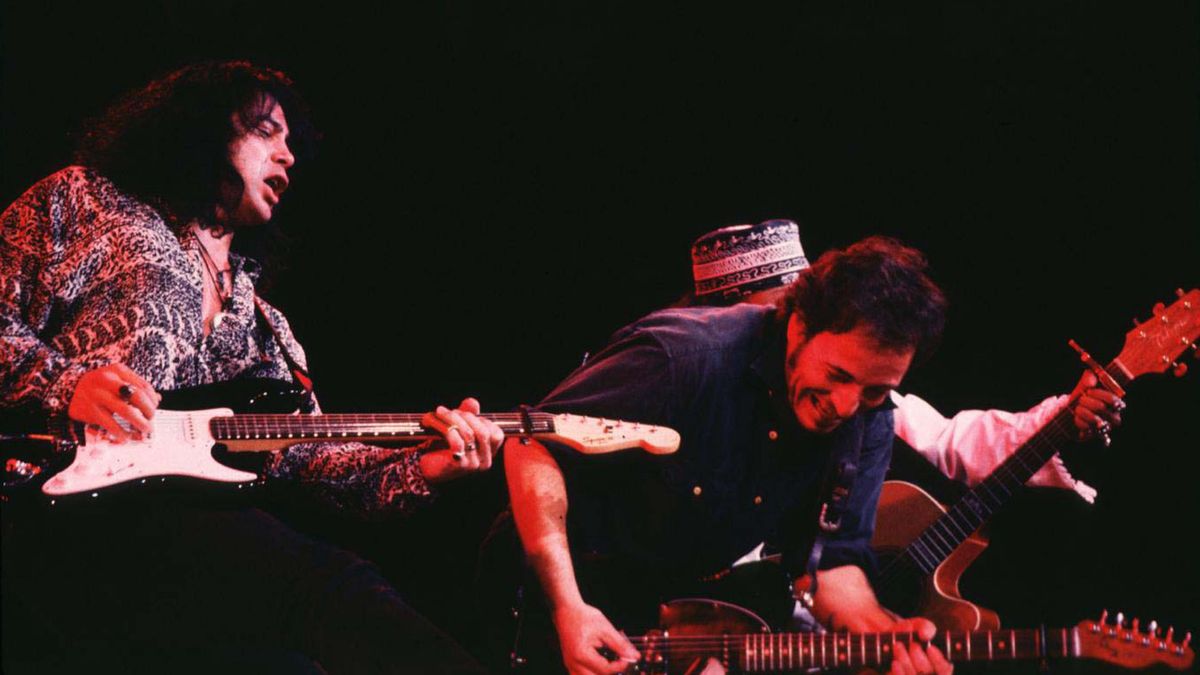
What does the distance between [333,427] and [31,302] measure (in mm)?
766

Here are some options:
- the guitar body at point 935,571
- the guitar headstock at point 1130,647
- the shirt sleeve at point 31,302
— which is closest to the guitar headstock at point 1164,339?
the guitar body at point 935,571

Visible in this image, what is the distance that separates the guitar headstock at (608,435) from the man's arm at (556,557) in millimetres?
116

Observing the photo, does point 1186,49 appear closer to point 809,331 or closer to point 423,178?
point 809,331

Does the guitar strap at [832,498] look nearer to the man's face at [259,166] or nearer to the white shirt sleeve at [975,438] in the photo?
the white shirt sleeve at [975,438]

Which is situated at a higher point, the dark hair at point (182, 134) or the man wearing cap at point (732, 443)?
the dark hair at point (182, 134)

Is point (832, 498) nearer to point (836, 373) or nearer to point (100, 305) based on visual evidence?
point (836, 373)

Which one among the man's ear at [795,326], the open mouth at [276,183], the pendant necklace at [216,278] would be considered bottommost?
the man's ear at [795,326]

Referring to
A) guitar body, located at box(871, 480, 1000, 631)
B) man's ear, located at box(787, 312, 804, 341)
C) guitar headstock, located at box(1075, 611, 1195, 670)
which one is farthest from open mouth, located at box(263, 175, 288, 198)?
guitar headstock, located at box(1075, 611, 1195, 670)

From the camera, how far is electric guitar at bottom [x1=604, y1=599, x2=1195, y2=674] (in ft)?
8.59

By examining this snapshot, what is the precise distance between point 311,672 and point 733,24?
10.4 feet

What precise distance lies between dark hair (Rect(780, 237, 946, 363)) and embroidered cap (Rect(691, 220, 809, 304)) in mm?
890

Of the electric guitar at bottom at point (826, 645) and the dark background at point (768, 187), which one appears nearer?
the electric guitar at bottom at point (826, 645)

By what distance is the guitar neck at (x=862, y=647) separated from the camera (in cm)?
267

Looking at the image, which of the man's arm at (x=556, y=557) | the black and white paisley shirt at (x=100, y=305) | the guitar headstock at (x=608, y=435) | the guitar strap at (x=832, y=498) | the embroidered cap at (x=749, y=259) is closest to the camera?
the black and white paisley shirt at (x=100, y=305)
